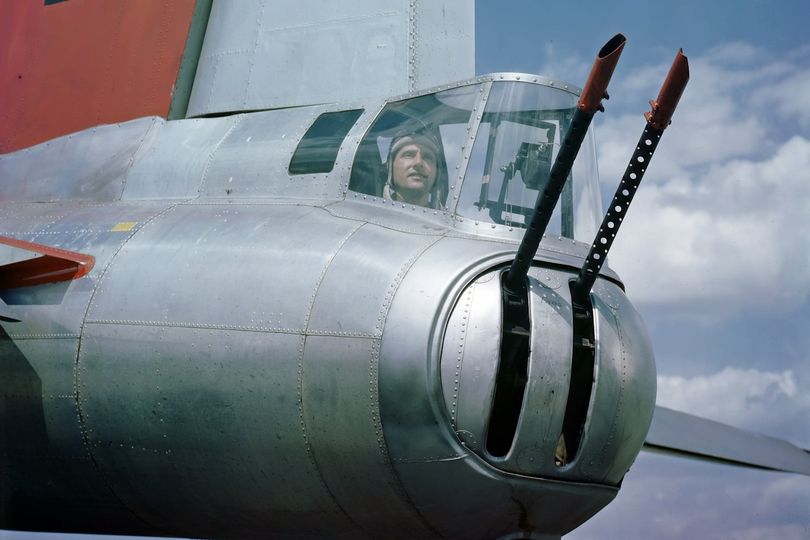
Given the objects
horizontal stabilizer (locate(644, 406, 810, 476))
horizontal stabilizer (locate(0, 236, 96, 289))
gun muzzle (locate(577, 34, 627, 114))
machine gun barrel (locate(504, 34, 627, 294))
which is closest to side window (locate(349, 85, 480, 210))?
machine gun barrel (locate(504, 34, 627, 294))

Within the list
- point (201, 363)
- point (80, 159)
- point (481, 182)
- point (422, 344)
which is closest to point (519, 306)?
point (422, 344)

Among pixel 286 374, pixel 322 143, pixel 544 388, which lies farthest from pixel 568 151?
pixel 322 143

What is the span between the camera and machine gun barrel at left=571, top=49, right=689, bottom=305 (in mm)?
4730

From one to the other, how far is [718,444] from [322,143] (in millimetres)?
4454

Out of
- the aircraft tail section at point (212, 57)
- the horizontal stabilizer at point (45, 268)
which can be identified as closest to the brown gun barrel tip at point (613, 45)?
the aircraft tail section at point (212, 57)

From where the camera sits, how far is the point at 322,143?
6.66 meters

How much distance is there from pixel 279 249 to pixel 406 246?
73cm

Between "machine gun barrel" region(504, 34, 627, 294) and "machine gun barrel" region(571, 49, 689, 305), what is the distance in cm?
28

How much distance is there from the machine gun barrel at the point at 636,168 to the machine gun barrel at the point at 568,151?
0.28 m

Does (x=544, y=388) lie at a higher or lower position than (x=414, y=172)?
lower

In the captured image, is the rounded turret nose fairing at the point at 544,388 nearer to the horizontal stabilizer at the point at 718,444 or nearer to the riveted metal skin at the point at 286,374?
the riveted metal skin at the point at 286,374

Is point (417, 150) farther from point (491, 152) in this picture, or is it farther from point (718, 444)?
point (718, 444)

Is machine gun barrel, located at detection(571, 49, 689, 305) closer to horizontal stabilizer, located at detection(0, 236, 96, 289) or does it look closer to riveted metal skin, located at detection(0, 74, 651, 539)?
riveted metal skin, located at detection(0, 74, 651, 539)

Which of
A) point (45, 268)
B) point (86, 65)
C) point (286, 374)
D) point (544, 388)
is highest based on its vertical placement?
point (86, 65)
